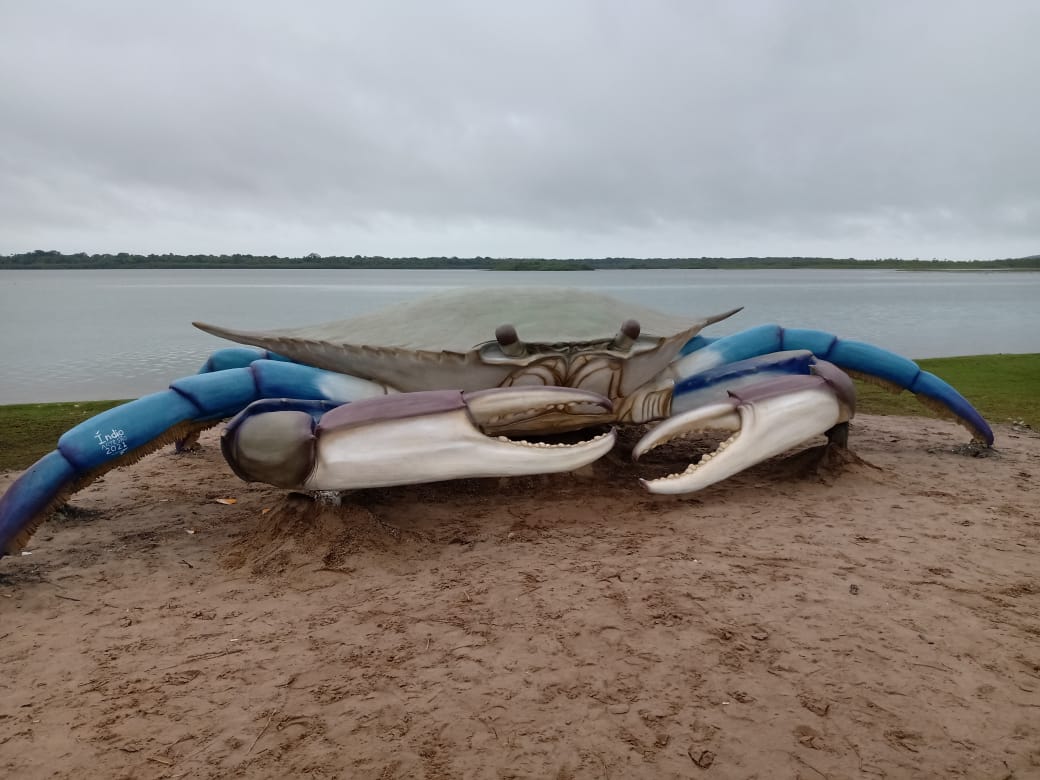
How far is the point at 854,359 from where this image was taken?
464cm

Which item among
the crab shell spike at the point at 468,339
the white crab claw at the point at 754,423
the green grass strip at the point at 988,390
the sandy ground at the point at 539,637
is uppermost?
the crab shell spike at the point at 468,339

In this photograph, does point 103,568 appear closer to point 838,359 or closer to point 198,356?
point 838,359

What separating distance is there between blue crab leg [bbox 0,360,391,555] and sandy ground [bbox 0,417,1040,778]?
38 cm

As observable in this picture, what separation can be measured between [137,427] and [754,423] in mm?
2804

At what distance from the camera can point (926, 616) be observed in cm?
240

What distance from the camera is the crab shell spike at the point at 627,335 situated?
143 inches

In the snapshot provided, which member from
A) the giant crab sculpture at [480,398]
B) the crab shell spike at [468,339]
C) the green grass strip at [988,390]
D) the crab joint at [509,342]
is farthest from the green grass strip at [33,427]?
the green grass strip at [988,390]

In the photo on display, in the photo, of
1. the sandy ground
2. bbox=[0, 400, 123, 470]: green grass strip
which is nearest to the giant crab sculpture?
the sandy ground

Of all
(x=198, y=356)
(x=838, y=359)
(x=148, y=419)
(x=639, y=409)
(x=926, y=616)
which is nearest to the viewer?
(x=926, y=616)

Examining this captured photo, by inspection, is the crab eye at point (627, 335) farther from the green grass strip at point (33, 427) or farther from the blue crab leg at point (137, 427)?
the green grass strip at point (33, 427)

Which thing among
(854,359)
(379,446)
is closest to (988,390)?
(854,359)

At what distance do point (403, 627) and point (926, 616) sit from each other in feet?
5.75

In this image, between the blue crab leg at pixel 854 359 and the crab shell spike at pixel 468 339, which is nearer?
the crab shell spike at pixel 468 339

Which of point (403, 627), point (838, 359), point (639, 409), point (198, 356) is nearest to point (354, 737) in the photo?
point (403, 627)
